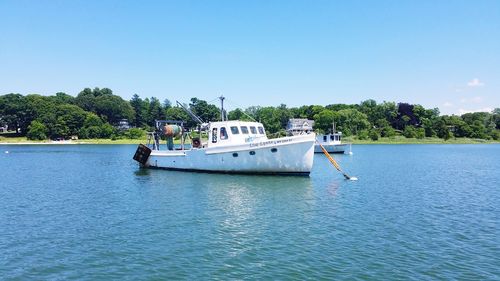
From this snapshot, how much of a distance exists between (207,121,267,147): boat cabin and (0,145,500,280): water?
6831 millimetres

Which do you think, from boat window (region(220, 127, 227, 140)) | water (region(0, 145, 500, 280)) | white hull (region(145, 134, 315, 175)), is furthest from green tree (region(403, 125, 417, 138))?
boat window (region(220, 127, 227, 140))

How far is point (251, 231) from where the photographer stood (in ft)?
60.8

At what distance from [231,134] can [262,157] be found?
4275mm

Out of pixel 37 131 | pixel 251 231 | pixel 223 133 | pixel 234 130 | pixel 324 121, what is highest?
pixel 324 121

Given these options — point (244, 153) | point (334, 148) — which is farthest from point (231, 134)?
point (334, 148)

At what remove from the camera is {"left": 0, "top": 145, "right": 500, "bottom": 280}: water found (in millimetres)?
13695

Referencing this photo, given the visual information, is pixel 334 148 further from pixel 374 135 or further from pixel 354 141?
pixel 374 135

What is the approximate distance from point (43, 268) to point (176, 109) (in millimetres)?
165000

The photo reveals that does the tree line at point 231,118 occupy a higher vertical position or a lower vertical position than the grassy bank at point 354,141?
higher

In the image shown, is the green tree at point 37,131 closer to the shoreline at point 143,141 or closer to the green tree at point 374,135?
the shoreline at point 143,141

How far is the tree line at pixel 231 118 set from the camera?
149 meters

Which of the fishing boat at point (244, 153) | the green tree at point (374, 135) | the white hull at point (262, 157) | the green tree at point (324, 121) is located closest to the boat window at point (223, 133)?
the fishing boat at point (244, 153)

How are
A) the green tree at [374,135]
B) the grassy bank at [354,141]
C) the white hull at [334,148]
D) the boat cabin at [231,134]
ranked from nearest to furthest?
the boat cabin at [231,134] → the white hull at [334,148] → the grassy bank at [354,141] → the green tree at [374,135]

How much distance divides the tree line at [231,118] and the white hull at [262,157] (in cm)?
10082
